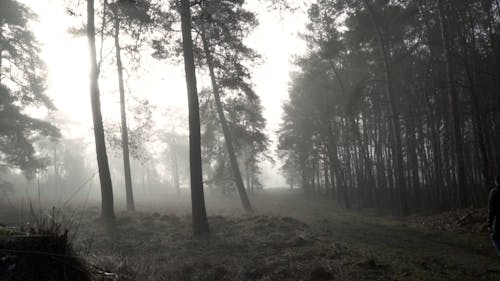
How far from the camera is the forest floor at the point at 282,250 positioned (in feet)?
20.1

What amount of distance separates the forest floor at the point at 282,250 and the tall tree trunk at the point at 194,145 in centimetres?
62

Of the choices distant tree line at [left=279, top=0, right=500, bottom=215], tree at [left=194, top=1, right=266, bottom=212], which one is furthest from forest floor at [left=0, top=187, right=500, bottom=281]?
tree at [left=194, top=1, right=266, bottom=212]

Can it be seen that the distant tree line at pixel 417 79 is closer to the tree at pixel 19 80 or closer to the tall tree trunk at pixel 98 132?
Answer: the tall tree trunk at pixel 98 132

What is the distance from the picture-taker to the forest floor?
612cm

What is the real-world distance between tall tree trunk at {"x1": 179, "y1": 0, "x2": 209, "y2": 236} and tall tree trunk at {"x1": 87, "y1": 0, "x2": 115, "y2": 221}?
3738 mm

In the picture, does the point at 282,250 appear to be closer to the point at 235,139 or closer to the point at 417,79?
the point at 235,139

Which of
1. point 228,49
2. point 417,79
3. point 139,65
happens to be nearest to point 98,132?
point 139,65

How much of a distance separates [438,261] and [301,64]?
1870 cm

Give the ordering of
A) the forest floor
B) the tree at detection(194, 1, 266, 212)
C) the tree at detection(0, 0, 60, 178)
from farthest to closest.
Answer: the tree at detection(0, 0, 60, 178) < the tree at detection(194, 1, 266, 212) < the forest floor

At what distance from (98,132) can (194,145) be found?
439 cm

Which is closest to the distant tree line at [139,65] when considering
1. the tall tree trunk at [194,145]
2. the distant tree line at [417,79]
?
the tall tree trunk at [194,145]

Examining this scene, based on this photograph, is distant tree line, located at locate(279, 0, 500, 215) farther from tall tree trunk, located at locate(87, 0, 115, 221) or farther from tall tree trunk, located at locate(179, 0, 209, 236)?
tall tree trunk, located at locate(87, 0, 115, 221)

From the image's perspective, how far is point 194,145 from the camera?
11219mm

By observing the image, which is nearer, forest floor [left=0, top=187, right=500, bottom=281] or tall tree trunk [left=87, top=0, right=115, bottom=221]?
forest floor [left=0, top=187, right=500, bottom=281]
